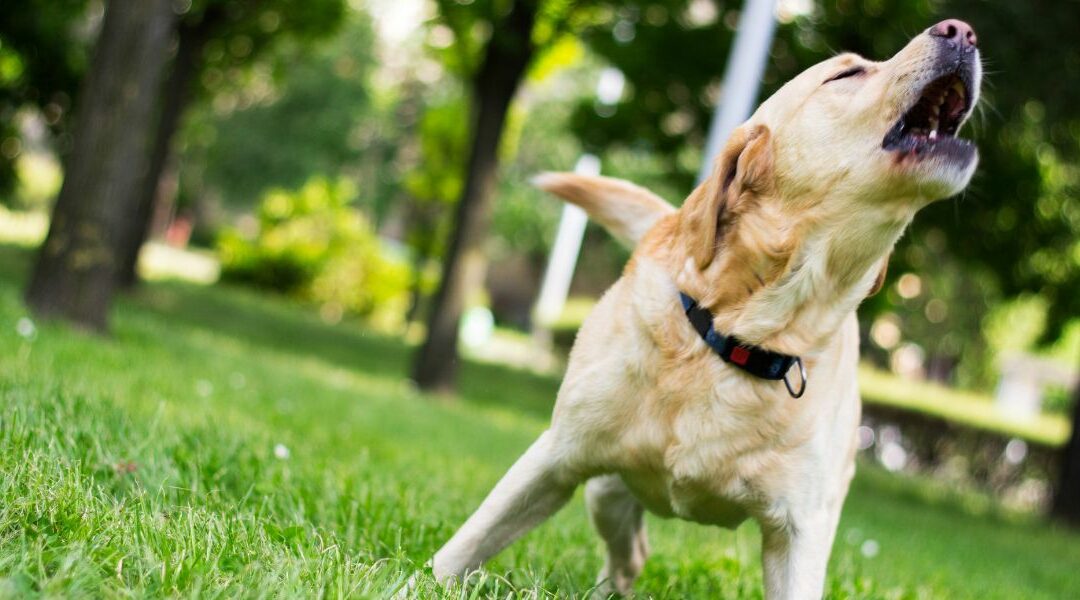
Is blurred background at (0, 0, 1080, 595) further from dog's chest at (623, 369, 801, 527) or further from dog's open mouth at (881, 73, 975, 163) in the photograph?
dog's chest at (623, 369, 801, 527)

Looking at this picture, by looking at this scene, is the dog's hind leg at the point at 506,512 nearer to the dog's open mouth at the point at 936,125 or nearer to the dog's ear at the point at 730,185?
the dog's ear at the point at 730,185

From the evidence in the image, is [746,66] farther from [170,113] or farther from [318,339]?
[318,339]

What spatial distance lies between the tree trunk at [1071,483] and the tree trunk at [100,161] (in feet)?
35.0

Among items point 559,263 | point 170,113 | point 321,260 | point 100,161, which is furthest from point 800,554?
point 559,263

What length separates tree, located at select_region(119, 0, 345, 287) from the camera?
46.6 feet

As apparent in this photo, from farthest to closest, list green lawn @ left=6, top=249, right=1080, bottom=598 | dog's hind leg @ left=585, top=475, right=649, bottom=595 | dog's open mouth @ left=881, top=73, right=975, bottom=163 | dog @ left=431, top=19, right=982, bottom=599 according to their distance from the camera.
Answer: dog's hind leg @ left=585, top=475, right=649, bottom=595 → dog @ left=431, top=19, right=982, bottom=599 → dog's open mouth @ left=881, top=73, right=975, bottom=163 → green lawn @ left=6, top=249, right=1080, bottom=598

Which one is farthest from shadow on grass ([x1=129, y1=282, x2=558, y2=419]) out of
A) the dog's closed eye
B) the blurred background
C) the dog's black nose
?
the dog's black nose

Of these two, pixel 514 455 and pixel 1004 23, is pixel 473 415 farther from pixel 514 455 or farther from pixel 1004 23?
pixel 1004 23

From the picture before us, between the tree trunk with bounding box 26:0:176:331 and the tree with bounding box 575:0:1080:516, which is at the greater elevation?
the tree with bounding box 575:0:1080:516

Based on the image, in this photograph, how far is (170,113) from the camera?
46.9 ft

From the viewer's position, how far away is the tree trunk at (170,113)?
14.2 m

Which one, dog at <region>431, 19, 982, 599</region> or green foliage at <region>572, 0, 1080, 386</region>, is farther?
green foliage at <region>572, 0, 1080, 386</region>

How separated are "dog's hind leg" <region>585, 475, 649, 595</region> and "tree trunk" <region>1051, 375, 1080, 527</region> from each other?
1081 centimetres

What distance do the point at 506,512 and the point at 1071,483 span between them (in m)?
11.7
